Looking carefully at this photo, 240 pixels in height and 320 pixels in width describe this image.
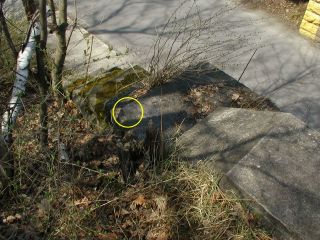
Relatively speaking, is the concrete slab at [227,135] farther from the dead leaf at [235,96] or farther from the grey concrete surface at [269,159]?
the dead leaf at [235,96]

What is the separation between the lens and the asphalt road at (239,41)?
5316 mm

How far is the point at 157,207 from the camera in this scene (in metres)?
A: 3.16

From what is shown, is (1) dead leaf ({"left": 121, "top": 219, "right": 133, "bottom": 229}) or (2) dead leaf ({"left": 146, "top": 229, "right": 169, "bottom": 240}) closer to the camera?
(2) dead leaf ({"left": 146, "top": 229, "right": 169, "bottom": 240})

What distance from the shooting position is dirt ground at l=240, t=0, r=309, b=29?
6766 millimetres

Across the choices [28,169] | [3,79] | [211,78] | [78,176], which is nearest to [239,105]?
[211,78]

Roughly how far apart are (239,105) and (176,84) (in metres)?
0.76

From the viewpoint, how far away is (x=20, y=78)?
8.87ft

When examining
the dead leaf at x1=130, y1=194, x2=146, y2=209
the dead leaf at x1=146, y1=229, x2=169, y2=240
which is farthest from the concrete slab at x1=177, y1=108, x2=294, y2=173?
the dead leaf at x1=146, y1=229, x2=169, y2=240

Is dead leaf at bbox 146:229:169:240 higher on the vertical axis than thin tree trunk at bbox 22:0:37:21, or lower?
lower

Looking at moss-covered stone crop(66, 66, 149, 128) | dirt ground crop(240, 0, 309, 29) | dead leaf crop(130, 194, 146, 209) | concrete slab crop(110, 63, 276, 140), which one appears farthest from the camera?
dirt ground crop(240, 0, 309, 29)

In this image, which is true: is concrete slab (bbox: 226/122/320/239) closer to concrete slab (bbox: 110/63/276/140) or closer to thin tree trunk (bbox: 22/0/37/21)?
concrete slab (bbox: 110/63/276/140)

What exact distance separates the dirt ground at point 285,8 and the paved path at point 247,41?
7.9 inches

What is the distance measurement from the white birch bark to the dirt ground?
5.27m

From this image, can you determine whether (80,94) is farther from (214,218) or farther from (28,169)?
(214,218)
